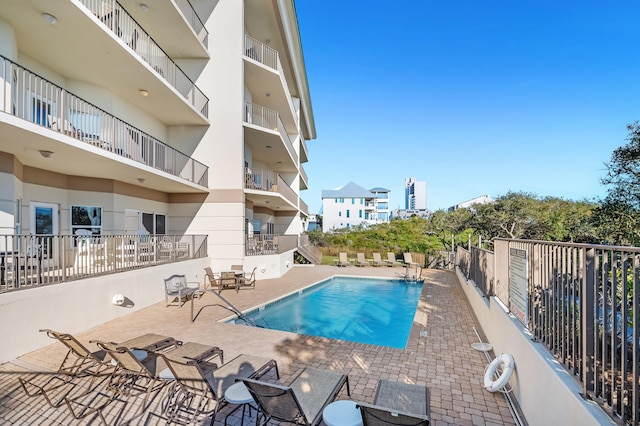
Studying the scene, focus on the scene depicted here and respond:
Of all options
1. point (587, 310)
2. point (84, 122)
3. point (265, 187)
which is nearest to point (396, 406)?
point (587, 310)

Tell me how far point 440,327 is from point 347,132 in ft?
95.3

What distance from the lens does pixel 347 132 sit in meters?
33.8

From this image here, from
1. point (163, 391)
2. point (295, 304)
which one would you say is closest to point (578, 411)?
point (163, 391)

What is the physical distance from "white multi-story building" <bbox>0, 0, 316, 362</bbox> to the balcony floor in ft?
5.26

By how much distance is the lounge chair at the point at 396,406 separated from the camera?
2354 millimetres

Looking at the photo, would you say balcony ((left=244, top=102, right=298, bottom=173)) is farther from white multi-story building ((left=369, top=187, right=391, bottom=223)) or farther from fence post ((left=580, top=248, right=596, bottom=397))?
white multi-story building ((left=369, top=187, right=391, bottom=223))

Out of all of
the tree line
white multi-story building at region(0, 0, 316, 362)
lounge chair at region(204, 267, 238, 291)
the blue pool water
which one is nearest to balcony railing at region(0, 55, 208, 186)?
white multi-story building at region(0, 0, 316, 362)

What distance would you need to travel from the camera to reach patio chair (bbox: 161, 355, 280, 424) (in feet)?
11.1

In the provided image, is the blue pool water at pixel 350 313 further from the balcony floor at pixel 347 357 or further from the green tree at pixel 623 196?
the green tree at pixel 623 196

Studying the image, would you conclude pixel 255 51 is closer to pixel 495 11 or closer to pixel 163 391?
pixel 495 11

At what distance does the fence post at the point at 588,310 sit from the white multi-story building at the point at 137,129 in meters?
8.38

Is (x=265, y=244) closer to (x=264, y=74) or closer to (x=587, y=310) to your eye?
(x=264, y=74)

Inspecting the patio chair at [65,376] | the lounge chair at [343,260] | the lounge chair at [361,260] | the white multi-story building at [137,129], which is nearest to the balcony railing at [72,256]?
the white multi-story building at [137,129]

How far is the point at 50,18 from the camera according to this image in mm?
6707
